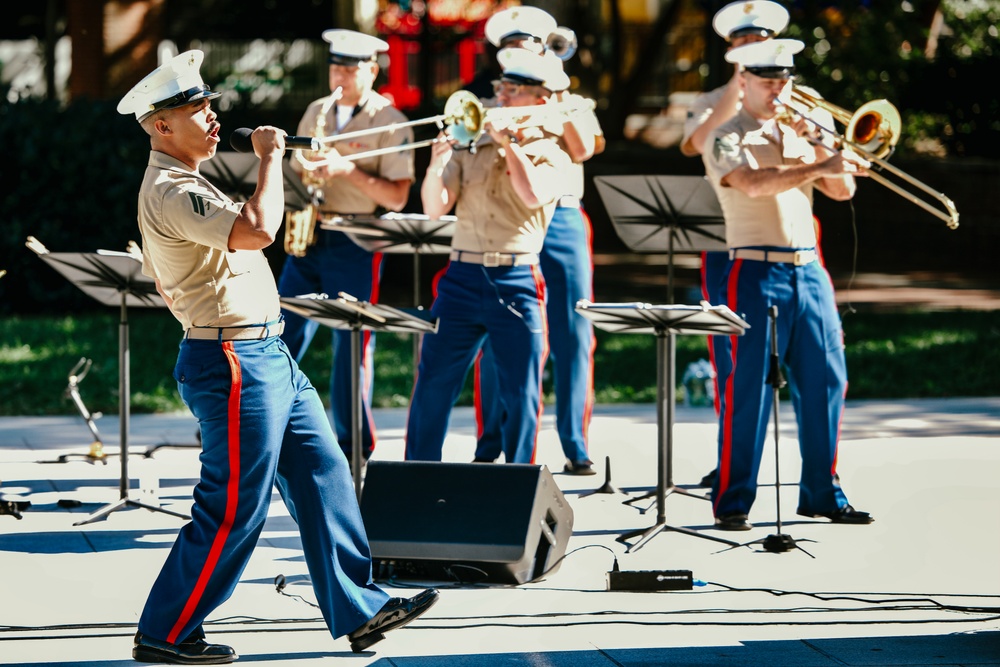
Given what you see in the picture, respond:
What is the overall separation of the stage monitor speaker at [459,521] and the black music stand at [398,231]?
175 cm

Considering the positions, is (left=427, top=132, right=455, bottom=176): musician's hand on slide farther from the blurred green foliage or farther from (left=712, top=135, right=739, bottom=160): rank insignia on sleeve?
the blurred green foliage

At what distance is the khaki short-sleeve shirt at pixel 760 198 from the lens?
7488 millimetres

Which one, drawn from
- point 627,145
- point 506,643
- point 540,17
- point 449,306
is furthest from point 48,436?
point 627,145

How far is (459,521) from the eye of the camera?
6574mm

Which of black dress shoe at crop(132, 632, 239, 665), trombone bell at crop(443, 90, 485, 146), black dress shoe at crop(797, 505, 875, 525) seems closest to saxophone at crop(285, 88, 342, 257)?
trombone bell at crop(443, 90, 485, 146)

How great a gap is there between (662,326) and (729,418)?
76cm

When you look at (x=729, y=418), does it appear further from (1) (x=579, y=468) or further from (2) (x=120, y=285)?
(2) (x=120, y=285)

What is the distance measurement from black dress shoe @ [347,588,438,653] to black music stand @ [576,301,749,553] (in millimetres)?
1624

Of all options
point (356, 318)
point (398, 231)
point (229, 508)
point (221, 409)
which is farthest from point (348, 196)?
point (229, 508)

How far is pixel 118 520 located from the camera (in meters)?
7.62

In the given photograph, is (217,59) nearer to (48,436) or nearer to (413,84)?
(413,84)

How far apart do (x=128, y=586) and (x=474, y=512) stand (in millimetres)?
1459

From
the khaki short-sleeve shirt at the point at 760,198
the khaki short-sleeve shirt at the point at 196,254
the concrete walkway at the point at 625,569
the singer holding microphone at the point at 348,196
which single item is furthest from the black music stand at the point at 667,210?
the khaki short-sleeve shirt at the point at 196,254

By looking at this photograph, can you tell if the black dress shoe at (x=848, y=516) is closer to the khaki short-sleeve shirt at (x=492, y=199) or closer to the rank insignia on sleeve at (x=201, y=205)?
the khaki short-sleeve shirt at (x=492, y=199)
